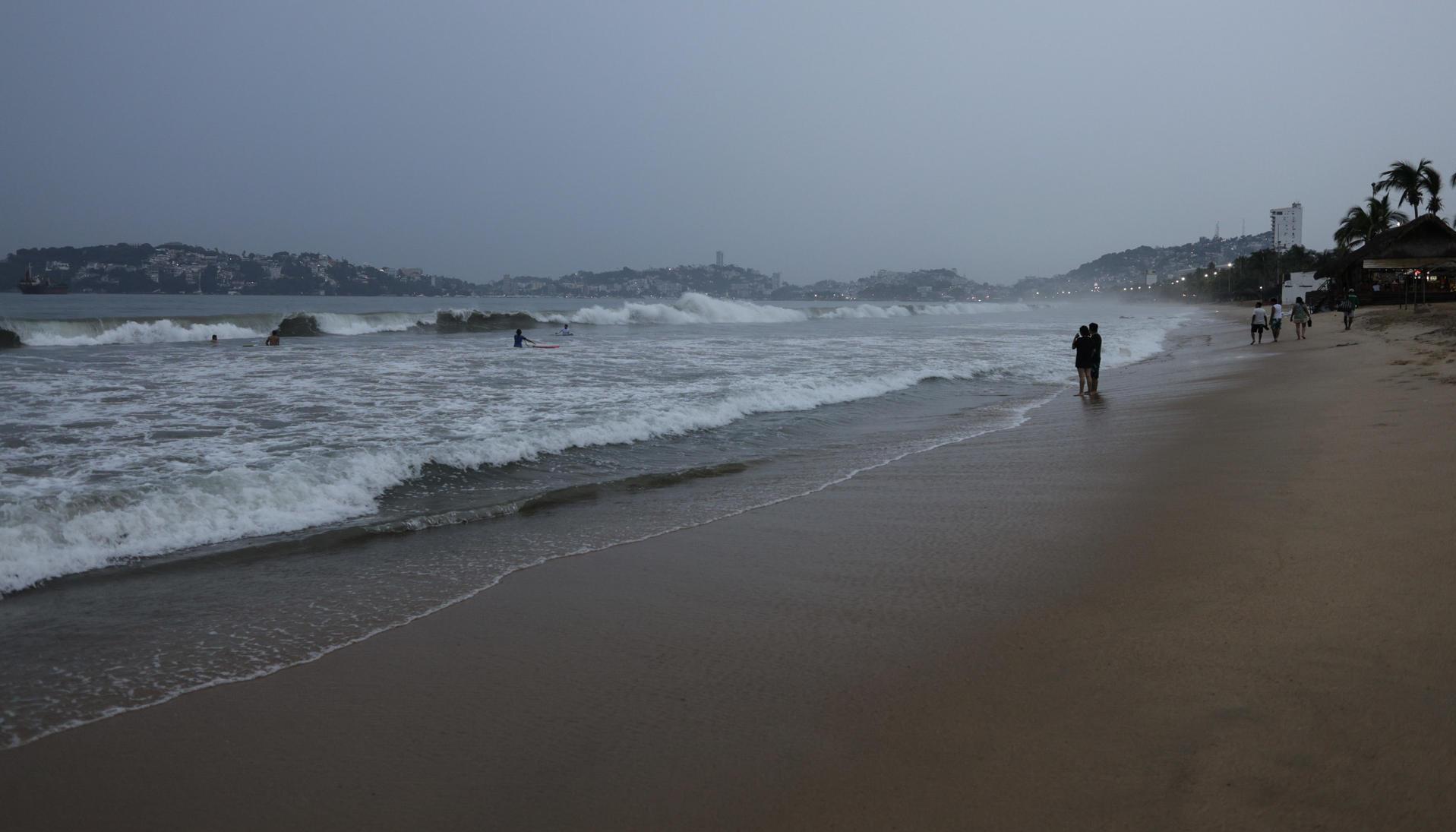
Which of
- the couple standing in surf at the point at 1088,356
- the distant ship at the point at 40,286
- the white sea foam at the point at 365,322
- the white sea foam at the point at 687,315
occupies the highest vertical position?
the distant ship at the point at 40,286

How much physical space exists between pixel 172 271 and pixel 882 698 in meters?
179

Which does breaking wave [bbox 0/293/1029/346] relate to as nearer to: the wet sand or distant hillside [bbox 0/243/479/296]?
the wet sand

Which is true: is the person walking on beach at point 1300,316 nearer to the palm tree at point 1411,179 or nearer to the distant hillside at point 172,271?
the palm tree at point 1411,179

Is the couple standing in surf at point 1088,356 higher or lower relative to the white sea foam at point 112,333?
lower

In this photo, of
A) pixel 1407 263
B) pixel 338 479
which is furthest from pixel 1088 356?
pixel 1407 263

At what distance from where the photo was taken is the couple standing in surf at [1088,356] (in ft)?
54.7

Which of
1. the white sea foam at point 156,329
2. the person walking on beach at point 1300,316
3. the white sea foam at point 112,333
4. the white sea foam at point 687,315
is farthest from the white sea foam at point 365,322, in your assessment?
the person walking on beach at point 1300,316

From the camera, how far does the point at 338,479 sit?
26.5 ft

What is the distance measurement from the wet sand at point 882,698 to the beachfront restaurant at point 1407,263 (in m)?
51.1

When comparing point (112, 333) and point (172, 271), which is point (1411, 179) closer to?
point (112, 333)

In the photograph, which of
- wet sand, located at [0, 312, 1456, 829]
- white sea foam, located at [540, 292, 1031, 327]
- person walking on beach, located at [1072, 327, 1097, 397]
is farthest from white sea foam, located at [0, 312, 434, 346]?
wet sand, located at [0, 312, 1456, 829]

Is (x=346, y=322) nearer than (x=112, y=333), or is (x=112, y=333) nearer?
(x=112, y=333)

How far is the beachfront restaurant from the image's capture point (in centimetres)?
4659

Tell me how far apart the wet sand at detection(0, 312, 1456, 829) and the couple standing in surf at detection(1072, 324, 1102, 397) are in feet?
33.4
